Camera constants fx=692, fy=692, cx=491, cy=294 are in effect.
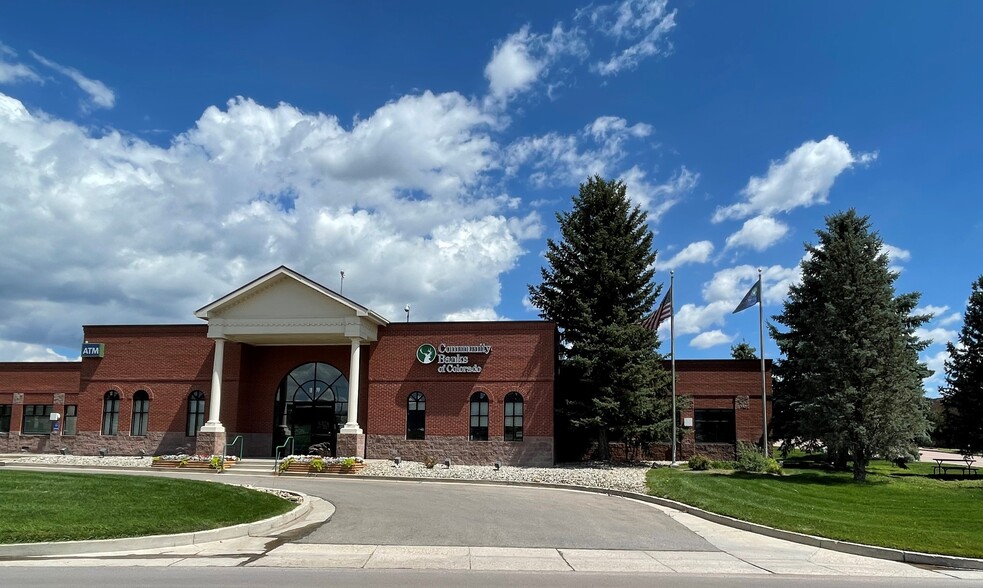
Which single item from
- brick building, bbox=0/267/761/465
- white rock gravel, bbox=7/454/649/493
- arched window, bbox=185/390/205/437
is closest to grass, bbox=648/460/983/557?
white rock gravel, bbox=7/454/649/493

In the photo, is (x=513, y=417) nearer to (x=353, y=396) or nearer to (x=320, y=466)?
(x=353, y=396)

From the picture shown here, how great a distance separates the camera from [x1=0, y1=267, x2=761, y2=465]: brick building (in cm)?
2959

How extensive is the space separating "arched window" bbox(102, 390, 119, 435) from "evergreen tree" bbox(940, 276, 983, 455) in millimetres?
42114

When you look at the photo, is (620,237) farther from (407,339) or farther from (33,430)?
(33,430)

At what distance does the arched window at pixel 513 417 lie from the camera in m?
29.5

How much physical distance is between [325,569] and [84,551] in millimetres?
4218

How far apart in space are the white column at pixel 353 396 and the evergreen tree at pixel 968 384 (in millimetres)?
31194

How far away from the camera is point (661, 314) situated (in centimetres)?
2900

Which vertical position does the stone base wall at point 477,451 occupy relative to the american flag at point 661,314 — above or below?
below

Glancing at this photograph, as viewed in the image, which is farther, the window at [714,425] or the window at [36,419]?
the window at [36,419]

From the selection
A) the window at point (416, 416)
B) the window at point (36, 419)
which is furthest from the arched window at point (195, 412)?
the window at point (36, 419)

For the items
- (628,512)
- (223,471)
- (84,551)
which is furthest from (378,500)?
(223,471)

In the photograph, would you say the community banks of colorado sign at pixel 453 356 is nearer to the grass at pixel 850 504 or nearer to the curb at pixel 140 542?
the grass at pixel 850 504

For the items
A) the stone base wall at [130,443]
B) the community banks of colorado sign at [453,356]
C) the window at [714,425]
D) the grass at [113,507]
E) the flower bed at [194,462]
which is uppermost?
the community banks of colorado sign at [453,356]
